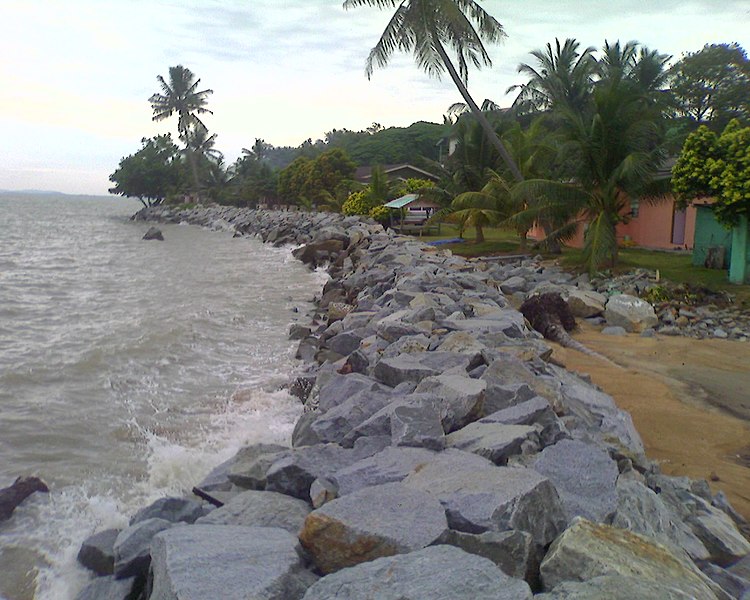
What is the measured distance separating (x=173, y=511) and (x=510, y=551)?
213 cm

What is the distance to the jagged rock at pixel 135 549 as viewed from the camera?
3.27m

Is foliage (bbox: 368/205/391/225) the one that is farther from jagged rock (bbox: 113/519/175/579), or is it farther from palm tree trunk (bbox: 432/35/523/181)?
jagged rock (bbox: 113/519/175/579)

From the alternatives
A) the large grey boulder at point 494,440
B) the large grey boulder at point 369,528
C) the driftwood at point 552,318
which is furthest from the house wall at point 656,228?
the large grey boulder at point 369,528

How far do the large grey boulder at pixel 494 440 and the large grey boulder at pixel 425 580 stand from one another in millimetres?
1193

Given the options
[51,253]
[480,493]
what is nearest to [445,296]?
[480,493]

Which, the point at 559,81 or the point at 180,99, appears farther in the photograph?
the point at 180,99

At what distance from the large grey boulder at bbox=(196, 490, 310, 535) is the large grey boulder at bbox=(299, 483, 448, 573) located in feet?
1.33

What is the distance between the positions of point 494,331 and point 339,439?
9.31ft

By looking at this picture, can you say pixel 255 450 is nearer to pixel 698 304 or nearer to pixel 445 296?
pixel 445 296

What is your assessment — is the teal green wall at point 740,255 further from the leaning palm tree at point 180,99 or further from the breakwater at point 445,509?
the leaning palm tree at point 180,99

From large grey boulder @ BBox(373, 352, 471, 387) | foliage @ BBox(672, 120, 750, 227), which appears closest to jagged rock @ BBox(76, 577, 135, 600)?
large grey boulder @ BBox(373, 352, 471, 387)

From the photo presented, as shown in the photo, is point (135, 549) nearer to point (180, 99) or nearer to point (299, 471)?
point (299, 471)

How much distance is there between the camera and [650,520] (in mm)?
3213

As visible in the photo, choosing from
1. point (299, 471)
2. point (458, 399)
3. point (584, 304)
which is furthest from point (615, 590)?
point (584, 304)
